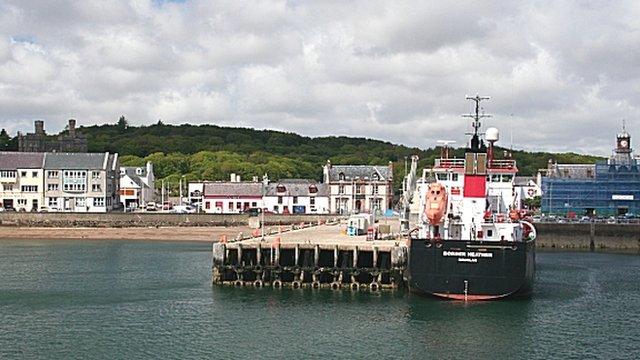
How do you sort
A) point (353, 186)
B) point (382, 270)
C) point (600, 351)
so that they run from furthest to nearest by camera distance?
point (353, 186) → point (382, 270) → point (600, 351)

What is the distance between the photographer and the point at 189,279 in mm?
54375

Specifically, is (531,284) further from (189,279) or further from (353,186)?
(353,186)

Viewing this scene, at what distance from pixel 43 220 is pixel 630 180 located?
215 feet

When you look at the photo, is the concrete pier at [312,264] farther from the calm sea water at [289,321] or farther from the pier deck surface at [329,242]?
the calm sea water at [289,321]

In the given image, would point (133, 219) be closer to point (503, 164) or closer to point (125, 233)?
A: point (125, 233)

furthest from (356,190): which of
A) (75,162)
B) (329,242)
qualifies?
(329,242)

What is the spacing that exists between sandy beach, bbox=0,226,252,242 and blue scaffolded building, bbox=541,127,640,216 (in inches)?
1359

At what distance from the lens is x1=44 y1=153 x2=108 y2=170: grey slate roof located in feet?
354

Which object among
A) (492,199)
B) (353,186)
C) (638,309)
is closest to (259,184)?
(353,186)

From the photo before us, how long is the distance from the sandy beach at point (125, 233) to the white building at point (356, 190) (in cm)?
1852

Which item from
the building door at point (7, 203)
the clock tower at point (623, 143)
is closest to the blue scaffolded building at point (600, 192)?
the clock tower at point (623, 143)

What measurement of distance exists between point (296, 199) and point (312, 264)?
202ft

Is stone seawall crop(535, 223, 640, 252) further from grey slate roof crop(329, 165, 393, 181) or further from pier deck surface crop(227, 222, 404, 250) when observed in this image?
grey slate roof crop(329, 165, 393, 181)

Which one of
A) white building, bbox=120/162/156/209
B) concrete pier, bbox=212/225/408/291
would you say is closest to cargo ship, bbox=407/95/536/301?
concrete pier, bbox=212/225/408/291
